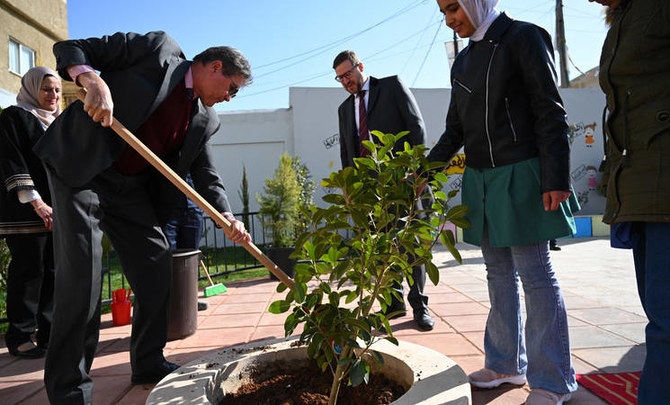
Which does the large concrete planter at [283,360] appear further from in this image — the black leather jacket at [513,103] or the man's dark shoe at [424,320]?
the man's dark shoe at [424,320]

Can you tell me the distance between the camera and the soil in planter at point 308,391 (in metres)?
1.59

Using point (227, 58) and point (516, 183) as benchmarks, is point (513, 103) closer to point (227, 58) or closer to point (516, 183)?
point (516, 183)

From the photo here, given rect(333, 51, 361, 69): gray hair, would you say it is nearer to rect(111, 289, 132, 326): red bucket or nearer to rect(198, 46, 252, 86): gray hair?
rect(198, 46, 252, 86): gray hair

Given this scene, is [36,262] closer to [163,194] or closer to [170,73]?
[163,194]

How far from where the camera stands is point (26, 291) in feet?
9.66

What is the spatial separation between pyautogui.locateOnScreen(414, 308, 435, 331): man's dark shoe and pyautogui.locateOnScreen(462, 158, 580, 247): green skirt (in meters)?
1.28

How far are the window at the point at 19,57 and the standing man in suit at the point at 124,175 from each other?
12657 mm

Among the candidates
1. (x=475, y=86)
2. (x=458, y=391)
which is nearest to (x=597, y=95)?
(x=475, y=86)

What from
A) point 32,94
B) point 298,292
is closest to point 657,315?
point 298,292

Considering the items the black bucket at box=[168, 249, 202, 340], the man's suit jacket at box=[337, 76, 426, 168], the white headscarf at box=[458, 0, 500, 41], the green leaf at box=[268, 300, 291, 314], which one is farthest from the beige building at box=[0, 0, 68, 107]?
the green leaf at box=[268, 300, 291, 314]

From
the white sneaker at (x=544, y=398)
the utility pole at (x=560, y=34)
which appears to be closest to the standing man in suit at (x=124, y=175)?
the white sneaker at (x=544, y=398)

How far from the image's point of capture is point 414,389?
1444mm

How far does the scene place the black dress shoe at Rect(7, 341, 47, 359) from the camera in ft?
9.23

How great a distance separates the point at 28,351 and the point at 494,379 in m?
2.88
